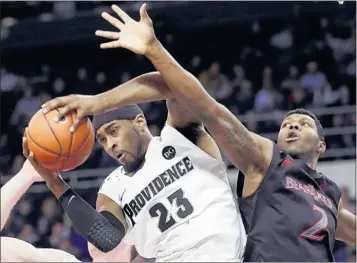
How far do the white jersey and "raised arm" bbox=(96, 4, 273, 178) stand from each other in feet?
0.71

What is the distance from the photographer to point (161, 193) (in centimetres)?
389

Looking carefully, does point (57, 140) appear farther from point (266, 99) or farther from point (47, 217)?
point (266, 99)

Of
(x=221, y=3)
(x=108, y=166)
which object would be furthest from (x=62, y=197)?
(x=221, y=3)

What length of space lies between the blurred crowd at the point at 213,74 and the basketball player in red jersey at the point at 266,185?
16.9 ft

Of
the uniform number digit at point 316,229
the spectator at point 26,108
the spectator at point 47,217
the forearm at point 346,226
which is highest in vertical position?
the spectator at point 26,108

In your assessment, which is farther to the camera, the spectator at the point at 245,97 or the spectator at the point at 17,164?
the spectator at the point at 245,97

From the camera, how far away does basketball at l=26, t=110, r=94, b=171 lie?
3.64 meters

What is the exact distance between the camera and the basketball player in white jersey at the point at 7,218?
395cm

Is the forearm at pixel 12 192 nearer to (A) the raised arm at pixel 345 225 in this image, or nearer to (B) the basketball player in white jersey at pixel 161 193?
(B) the basketball player in white jersey at pixel 161 193

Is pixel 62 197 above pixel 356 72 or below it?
below

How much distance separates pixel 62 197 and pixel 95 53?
846 cm

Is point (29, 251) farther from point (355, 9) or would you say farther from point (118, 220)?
point (355, 9)

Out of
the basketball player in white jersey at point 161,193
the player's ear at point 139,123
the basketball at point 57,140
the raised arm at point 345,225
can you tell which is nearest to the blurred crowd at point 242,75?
the raised arm at point 345,225

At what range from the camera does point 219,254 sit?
3.76 meters
